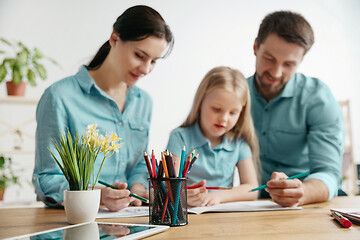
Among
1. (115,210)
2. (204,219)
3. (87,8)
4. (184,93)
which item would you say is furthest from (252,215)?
(87,8)

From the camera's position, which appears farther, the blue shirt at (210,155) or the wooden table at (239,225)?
the blue shirt at (210,155)

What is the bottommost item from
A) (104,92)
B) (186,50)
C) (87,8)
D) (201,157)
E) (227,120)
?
(201,157)

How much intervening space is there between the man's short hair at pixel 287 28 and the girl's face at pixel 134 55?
53 cm

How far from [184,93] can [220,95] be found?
1.48ft

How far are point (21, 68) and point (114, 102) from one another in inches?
59.1

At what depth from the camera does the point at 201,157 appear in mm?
1453

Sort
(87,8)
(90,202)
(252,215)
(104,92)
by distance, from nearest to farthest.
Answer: (90,202)
(252,215)
(104,92)
(87,8)

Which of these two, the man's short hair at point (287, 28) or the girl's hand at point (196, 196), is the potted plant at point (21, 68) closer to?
the man's short hair at point (287, 28)

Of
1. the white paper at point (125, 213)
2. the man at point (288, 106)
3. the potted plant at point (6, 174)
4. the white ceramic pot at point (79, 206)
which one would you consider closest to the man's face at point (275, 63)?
the man at point (288, 106)

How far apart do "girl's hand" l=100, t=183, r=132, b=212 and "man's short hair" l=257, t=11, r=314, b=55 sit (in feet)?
3.17

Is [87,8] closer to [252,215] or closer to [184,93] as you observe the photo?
[184,93]

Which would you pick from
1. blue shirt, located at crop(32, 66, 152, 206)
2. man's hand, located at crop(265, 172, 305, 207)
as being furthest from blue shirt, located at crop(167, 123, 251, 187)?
man's hand, located at crop(265, 172, 305, 207)

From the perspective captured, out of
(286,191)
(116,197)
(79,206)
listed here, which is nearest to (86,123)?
(116,197)

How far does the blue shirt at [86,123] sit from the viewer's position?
44.3 inches
